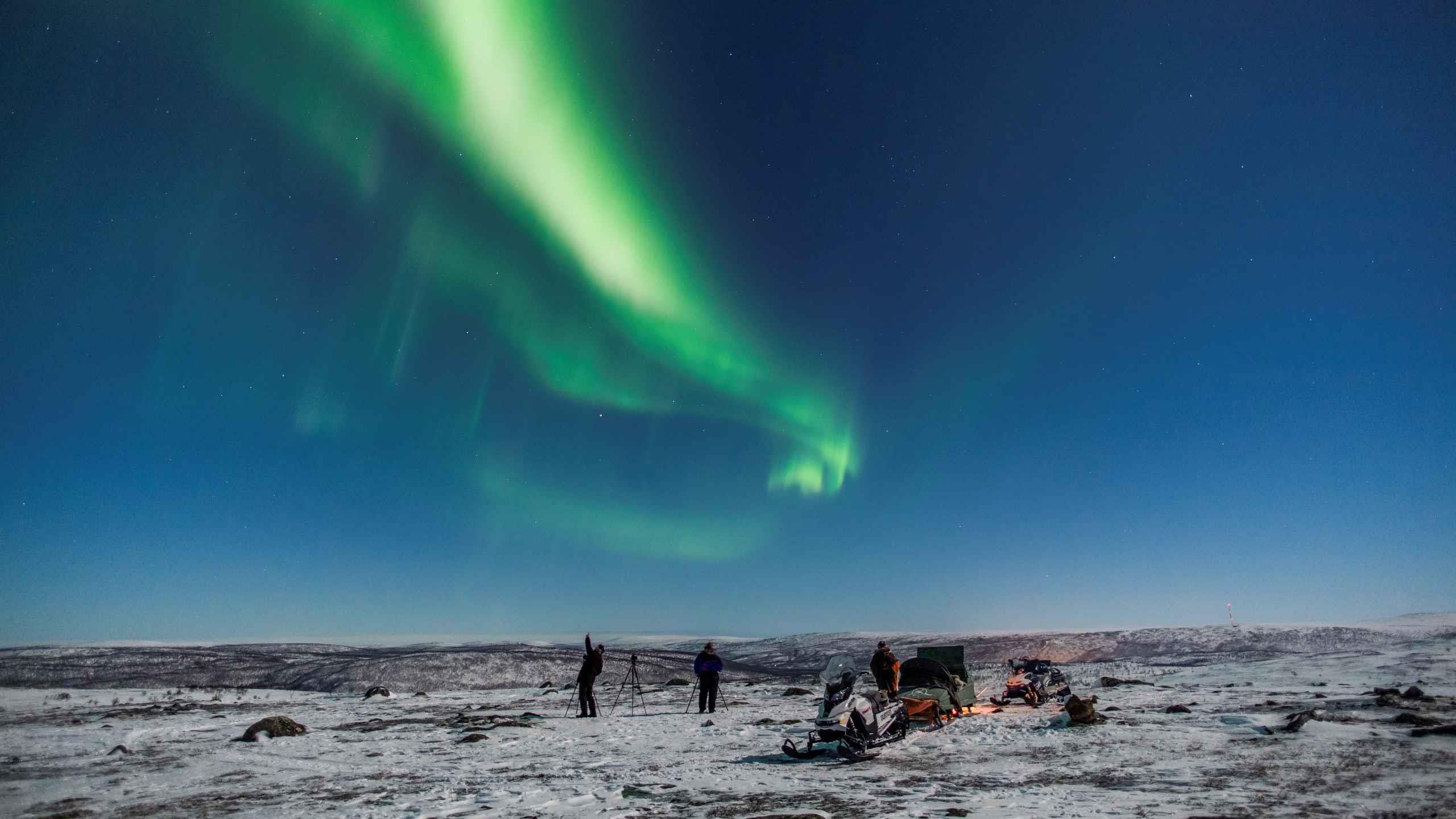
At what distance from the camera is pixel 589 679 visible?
2766cm

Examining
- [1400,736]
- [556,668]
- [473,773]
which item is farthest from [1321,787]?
[556,668]

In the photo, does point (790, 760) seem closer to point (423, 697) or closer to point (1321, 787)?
point (1321, 787)

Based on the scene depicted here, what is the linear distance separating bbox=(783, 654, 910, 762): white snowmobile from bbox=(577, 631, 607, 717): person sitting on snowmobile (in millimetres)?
12270

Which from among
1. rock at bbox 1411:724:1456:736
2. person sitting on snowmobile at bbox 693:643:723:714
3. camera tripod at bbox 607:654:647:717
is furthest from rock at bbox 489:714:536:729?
rock at bbox 1411:724:1456:736

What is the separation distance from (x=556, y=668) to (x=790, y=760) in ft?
161

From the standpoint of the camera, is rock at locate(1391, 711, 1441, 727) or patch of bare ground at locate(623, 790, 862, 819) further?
rock at locate(1391, 711, 1441, 727)

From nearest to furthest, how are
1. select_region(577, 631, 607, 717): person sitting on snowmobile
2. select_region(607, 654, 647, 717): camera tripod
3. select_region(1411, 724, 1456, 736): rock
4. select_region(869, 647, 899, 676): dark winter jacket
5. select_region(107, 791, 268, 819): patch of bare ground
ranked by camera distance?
select_region(107, 791, 268, 819): patch of bare ground < select_region(1411, 724, 1456, 736): rock < select_region(869, 647, 899, 676): dark winter jacket < select_region(577, 631, 607, 717): person sitting on snowmobile < select_region(607, 654, 647, 717): camera tripod

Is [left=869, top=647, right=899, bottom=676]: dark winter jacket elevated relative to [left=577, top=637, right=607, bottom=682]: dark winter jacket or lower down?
elevated

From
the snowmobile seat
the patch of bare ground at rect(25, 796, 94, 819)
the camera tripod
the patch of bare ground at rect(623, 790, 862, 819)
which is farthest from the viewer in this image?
the camera tripod

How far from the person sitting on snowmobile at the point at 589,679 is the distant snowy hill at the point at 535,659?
36.3ft

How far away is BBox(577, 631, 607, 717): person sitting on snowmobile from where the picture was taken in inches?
1081

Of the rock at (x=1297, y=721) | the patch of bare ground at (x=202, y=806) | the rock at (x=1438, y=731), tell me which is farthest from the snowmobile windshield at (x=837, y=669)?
the rock at (x=1438, y=731)

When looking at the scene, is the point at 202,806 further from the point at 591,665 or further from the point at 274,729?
the point at 591,665

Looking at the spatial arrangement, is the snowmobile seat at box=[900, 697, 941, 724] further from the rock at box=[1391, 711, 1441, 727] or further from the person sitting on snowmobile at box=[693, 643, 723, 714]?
the rock at box=[1391, 711, 1441, 727]
